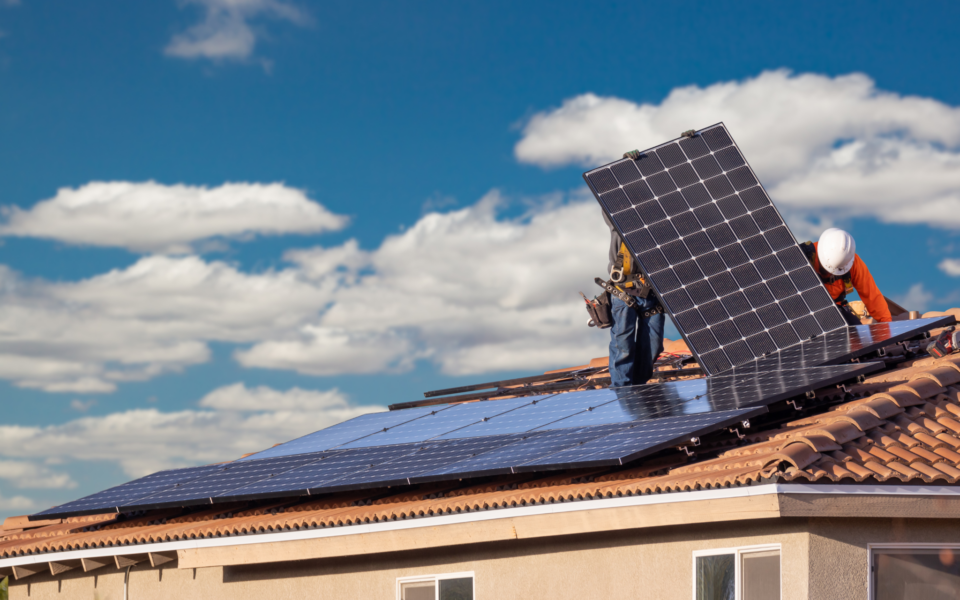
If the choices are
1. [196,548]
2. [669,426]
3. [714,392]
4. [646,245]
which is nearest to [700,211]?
[646,245]

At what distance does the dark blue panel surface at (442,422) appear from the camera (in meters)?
14.9

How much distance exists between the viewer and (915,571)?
9648mm

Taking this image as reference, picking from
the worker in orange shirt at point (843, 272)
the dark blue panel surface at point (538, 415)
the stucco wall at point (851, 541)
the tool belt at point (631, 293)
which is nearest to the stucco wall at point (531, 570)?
the stucco wall at point (851, 541)

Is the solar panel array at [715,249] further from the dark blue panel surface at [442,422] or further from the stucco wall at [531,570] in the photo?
the stucco wall at [531,570]

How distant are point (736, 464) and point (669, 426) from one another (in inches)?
49.1

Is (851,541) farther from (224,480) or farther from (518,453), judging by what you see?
(224,480)

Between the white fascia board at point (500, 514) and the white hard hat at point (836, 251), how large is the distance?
18.8ft

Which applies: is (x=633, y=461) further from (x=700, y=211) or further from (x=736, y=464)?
(x=700, y=211)

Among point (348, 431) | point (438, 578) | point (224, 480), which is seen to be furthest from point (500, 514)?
point (348, 431)

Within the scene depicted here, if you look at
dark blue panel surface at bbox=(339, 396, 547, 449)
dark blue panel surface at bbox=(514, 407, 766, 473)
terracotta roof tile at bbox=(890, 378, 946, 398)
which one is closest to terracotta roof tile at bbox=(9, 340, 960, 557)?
terracotta roof tile at bbox=(890, 378, 946, 398)

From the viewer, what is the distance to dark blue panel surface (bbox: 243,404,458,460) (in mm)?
16117

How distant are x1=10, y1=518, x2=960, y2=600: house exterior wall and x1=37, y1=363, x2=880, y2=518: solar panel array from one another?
85 cm

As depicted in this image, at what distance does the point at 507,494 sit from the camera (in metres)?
11.2

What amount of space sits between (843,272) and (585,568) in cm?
654
